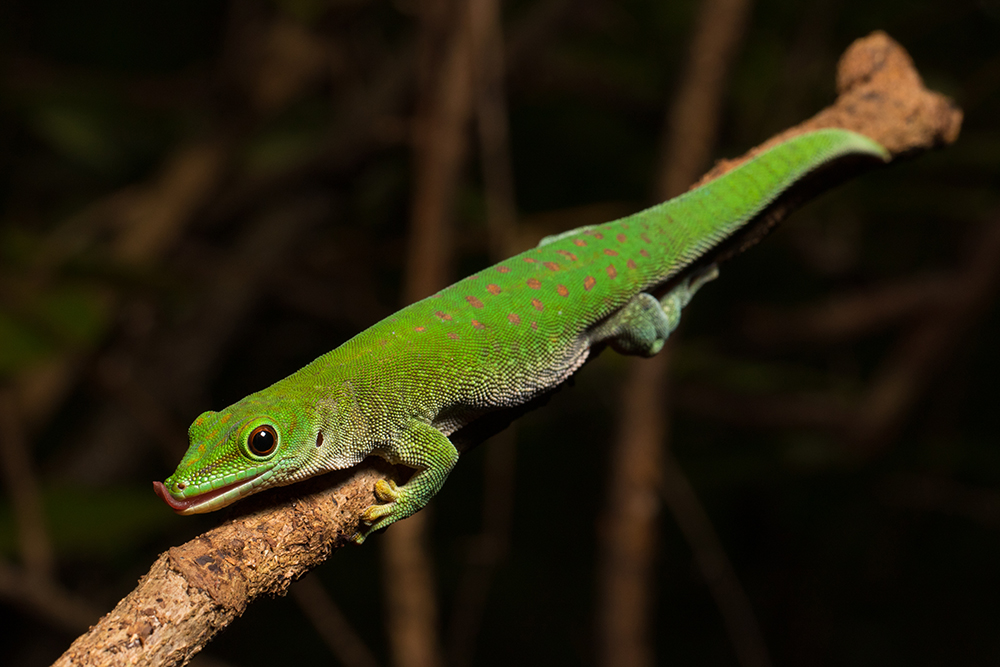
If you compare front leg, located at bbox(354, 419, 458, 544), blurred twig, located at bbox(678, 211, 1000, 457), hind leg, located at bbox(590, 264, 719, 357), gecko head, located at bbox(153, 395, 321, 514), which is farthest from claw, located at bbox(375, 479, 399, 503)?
blurred twig, located at bbox(678, 211, 1000, 457)

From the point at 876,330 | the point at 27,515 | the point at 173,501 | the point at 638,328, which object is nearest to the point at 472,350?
the point at 638,328

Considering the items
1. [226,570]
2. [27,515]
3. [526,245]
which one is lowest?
[226,570]

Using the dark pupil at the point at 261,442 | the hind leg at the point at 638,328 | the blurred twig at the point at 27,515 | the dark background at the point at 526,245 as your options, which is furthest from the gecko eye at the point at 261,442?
the dark background at the point at 526,245

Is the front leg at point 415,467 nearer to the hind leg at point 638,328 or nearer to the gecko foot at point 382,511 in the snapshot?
the gecko foot at point 382,511

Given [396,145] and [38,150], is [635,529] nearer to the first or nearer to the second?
[396,145]

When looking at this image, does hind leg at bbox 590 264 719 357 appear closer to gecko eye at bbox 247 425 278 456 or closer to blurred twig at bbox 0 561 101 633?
gecko eye at bbox 247 425 278 456

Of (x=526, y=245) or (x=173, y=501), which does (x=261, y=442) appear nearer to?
(x=173, y=501)

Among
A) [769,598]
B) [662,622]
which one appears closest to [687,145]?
[769,598]
